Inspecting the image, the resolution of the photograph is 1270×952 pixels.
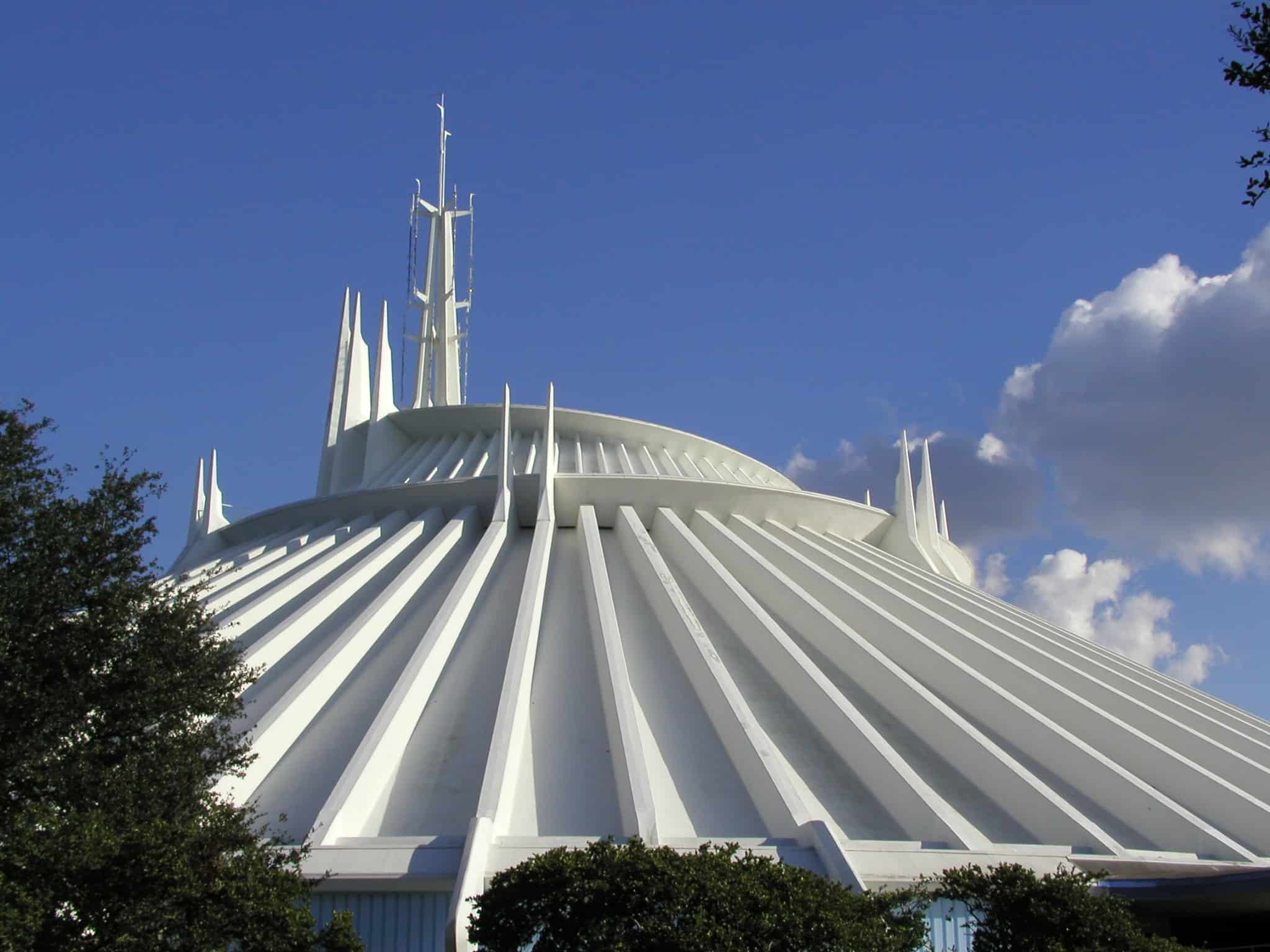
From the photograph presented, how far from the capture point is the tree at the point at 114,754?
8.93 m

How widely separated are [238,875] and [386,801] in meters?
3.13

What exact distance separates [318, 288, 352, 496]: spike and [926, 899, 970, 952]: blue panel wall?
18466mm

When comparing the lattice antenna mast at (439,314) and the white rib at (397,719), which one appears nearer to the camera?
the white rib at (397,719)

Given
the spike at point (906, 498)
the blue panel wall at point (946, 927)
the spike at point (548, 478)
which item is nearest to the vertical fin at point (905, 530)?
the spike at point (906, 498)

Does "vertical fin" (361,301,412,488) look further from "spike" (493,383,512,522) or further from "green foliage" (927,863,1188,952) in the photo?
"green foliage" (927,863,1188,952)

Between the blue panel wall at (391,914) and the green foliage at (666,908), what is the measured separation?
1395 millimetres

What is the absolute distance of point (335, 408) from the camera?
27.6 meters

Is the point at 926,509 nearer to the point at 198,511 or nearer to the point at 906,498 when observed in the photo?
the point at 906,498

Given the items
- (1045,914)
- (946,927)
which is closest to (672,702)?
(946,927)

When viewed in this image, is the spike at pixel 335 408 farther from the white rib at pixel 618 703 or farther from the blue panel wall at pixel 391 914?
the blue panel wall at pixel 391 914

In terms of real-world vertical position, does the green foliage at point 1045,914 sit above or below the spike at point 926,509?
below

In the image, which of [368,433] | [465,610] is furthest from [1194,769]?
[368,433]

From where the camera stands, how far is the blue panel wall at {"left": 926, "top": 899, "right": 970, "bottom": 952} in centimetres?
1127

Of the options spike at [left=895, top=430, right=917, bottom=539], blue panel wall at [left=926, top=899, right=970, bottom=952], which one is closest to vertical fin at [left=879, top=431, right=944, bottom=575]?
spike at [left=895, top=430, right=917, bottom=539]
